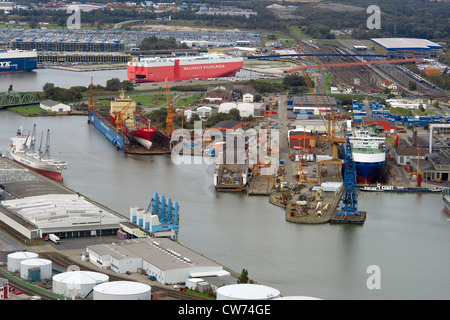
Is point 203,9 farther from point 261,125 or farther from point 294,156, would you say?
point 294,156

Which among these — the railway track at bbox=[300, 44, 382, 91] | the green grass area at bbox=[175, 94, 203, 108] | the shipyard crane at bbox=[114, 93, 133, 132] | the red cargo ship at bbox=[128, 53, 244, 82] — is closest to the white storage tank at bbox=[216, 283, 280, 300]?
the shipyard crane at bbox=[114, 93, 133, 132]

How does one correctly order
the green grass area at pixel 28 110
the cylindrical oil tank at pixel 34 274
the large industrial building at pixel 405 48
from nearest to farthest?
the cylindrical oil tank at pixel 34 274 → the green grass area at pixel 28 110 → the large industrial building at pixel 405 48

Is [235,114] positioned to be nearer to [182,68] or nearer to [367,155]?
[367,155]

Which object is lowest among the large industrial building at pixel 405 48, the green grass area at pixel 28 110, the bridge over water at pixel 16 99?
the green grass area at pixel 28 110

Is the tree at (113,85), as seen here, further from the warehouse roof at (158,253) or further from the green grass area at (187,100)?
the warehouse roof at (158,253)

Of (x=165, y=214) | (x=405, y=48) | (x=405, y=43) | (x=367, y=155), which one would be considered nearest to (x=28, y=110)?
(x=367, y=155)

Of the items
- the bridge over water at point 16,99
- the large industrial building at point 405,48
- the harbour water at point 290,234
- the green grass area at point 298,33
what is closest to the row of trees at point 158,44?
the green grass area at point 298,33
